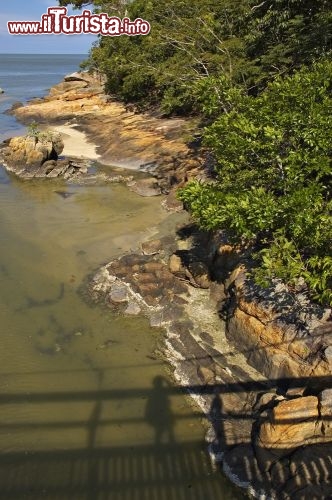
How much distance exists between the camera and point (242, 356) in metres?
10.3

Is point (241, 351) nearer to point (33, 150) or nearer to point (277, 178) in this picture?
point (277, 178)

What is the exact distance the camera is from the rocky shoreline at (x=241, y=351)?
7363mm

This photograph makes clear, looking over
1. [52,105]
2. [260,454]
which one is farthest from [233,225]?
[52,105]

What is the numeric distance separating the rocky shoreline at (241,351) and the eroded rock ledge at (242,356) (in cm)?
2

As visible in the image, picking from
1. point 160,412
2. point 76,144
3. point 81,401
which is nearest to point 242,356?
point 160,412

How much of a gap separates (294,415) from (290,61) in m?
15.2

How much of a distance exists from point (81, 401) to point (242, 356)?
3915mm

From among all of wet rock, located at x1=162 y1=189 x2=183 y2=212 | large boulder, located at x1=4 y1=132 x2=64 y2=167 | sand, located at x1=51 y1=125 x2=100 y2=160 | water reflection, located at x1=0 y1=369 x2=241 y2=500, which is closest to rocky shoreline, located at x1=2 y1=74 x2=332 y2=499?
water reflection, located at x1=0 y1=369 x2=241 y2=500

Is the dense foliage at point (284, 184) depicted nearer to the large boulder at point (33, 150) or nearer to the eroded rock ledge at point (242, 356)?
the eroded rock ledge at point (242, 356)

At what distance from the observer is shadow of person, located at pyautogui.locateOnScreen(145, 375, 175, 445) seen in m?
8.49

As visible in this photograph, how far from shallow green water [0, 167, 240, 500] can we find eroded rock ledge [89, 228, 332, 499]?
0.54 m

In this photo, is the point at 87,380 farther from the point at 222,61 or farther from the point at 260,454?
the point at 222,61

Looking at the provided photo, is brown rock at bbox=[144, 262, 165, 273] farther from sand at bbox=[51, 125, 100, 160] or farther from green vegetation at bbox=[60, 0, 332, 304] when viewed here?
sand at bbox=[51, 125, 100, 160]

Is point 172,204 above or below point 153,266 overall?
below
